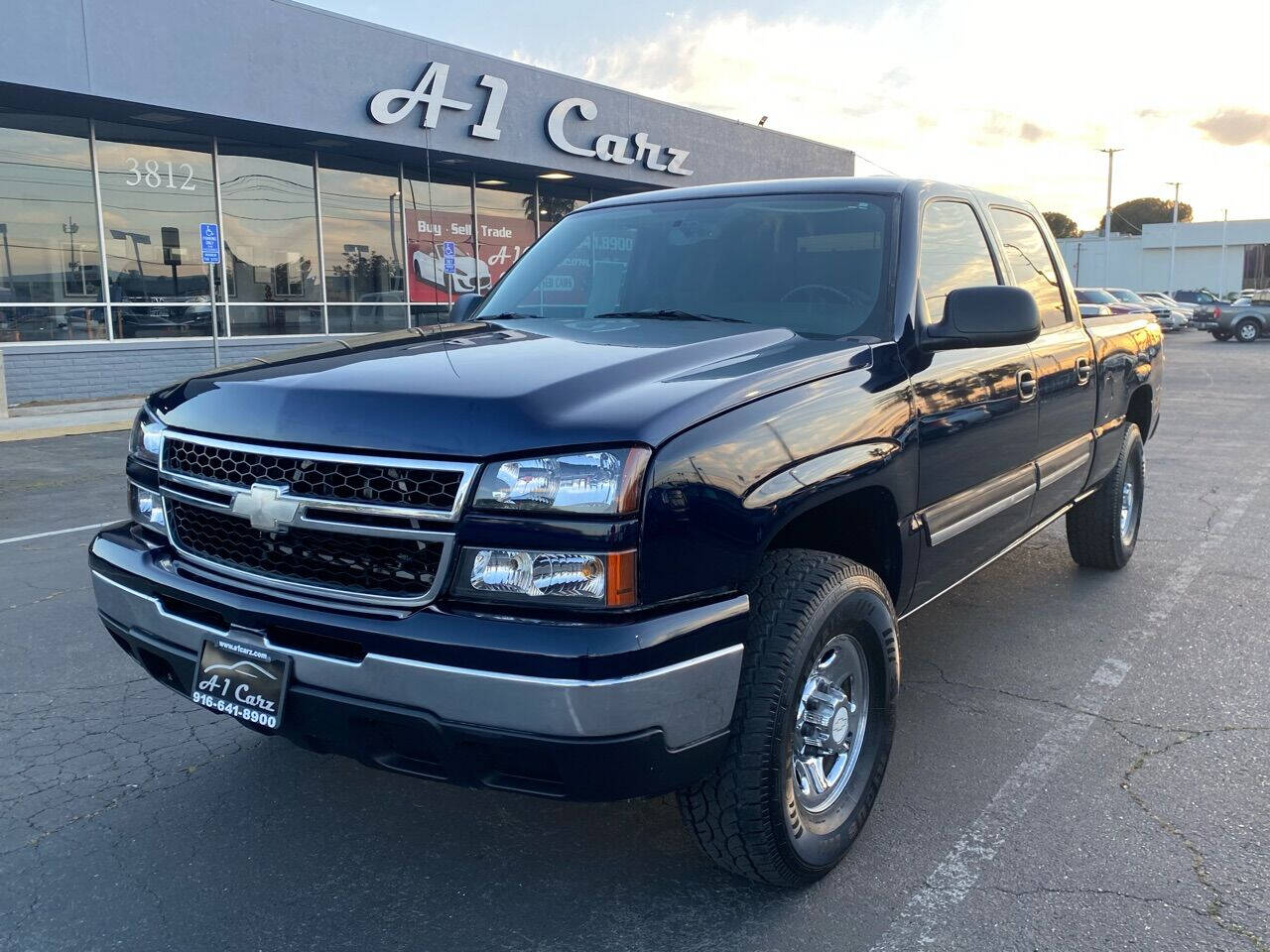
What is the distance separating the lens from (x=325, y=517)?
2369mm

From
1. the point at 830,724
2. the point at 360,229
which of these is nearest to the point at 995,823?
the point at 830,724

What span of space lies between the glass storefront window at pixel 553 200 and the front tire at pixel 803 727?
69.8 ft

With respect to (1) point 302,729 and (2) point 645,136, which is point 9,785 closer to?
(1) point 302,729

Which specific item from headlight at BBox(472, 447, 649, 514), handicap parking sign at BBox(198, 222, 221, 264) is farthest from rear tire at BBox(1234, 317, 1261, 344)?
headlight at BBox(472, 447, 649, 514)

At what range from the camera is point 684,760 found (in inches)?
90.0

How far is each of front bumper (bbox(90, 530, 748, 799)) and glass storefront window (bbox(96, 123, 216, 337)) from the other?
49.9 feet

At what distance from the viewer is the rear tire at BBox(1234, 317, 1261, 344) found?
34375mm

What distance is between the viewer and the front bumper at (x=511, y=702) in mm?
2129

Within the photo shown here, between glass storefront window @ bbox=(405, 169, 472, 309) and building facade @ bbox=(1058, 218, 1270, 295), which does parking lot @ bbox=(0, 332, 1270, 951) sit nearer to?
glass storefront window @ bbox=(405, 169, 472, 309)

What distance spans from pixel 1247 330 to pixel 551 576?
38444 millimetres

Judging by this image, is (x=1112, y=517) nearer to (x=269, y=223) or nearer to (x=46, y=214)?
(x=46, y=214)

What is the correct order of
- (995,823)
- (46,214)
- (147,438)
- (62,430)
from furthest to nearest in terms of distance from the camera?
1. (46,214)
2. (62,430)
3. (995,823)
4. (147,438)

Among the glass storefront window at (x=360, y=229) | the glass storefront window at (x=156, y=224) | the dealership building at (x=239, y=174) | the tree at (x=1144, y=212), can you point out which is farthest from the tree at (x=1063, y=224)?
the glass storefront window at (x=156, y=224)

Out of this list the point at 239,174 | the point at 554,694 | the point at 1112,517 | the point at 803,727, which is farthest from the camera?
the point at 239,174
